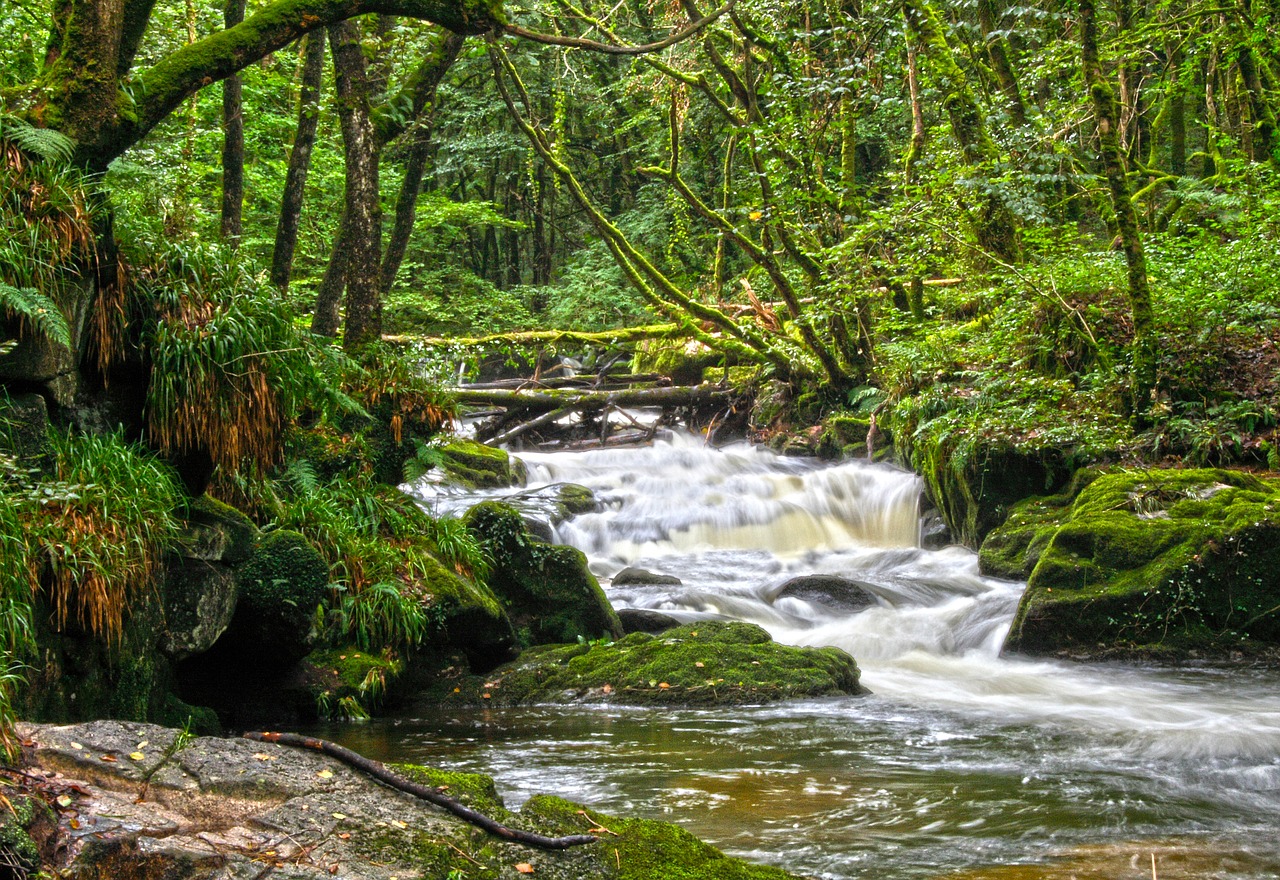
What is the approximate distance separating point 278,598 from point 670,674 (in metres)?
2.84

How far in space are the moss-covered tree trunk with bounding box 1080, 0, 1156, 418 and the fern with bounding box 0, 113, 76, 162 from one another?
8485 mm

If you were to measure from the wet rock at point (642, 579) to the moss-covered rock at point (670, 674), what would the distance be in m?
2.63

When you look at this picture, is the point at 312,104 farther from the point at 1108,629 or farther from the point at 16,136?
the point at 1108,629

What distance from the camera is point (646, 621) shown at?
9031mm

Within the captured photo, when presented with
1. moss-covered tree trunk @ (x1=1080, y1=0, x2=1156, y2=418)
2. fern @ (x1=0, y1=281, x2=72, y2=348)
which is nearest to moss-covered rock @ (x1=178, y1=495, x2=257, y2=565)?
fern @ (x1=0, y1=281, x2=72, y2=348)

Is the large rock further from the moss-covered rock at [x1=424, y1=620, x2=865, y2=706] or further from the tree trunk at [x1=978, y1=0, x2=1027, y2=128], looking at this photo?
the tree trunk at [x1=978, y1=0, x2=1027, y2=128]

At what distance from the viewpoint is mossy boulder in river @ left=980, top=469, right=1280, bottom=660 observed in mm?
7875

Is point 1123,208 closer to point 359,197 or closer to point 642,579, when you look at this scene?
point 642,579

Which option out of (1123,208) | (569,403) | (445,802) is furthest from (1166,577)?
(569,403)

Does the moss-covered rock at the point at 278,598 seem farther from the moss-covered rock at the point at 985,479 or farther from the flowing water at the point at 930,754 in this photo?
the moss-covered rock at the point at 985,479

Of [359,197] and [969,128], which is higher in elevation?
[969,128]

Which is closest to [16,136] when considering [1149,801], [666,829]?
[666,829]

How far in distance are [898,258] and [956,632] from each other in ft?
16.2

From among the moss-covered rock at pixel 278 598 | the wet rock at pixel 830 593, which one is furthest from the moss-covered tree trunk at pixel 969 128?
the moss-covered rock at pixel 278 598
